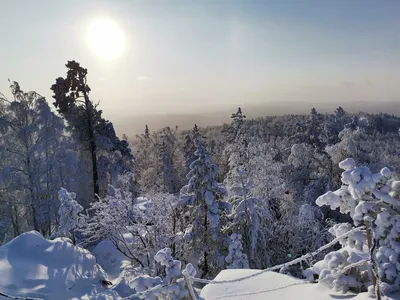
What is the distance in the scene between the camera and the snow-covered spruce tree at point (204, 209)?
15586 millimetres

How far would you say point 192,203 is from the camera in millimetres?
15969

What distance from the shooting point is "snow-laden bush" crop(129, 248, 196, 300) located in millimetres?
6621

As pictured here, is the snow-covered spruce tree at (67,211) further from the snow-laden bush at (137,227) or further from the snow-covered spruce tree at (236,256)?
the snow-covered spruce tree at (236,256)

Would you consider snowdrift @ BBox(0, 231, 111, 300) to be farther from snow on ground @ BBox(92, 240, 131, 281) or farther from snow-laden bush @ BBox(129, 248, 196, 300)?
snow-laden bush @ BBox(129, 248, 196, 300)

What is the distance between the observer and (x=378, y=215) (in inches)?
215

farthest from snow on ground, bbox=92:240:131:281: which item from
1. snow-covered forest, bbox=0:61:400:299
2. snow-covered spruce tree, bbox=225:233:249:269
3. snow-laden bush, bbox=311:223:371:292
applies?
snow-laden bush, bbox=311:223:371:292

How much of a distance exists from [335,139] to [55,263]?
24845 millimetres

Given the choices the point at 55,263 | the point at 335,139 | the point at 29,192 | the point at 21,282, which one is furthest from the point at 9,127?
the point at 335,139

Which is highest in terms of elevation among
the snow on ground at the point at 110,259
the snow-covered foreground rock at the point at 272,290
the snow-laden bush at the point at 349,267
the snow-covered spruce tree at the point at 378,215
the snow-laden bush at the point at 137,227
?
the snow-covered spruce tree at the point at 378,215

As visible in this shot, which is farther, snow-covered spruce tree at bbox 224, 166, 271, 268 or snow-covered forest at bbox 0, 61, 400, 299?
snow-covered spruce tree at bbox 224, 166, 271, 268

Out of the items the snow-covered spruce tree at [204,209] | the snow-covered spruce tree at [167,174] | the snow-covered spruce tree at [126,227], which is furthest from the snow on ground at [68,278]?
the snow-covered spruce tree at [167,174]

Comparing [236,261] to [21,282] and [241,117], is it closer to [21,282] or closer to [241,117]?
[21,282]

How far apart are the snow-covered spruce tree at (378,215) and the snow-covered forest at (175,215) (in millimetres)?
18

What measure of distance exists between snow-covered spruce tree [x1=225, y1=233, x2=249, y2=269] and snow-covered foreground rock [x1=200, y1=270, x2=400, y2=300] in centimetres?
675
